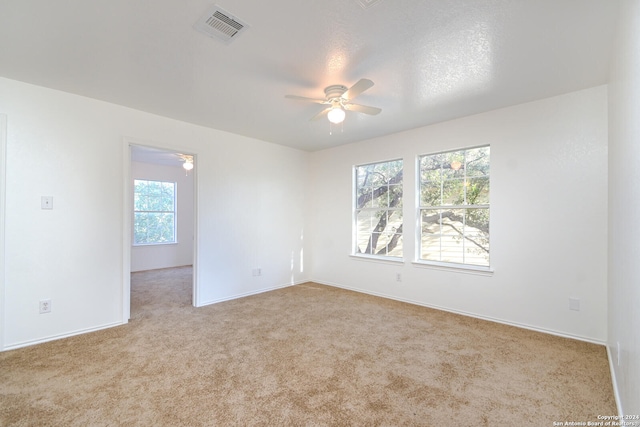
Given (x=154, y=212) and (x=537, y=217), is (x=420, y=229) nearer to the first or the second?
(x=537, y=217)

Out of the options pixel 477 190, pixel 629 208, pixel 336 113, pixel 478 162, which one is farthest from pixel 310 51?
pixel 477 190

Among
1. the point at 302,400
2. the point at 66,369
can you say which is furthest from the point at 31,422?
the point at 302,400

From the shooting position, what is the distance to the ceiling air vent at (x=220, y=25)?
1.77 metres

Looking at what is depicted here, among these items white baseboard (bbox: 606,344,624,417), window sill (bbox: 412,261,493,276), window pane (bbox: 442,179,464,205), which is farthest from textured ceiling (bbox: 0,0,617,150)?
white baseboard (bbox: 606,344,624,417)

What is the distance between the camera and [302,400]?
1.90m

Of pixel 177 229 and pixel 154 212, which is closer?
pixel 154 212

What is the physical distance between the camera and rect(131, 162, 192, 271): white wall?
645 cm

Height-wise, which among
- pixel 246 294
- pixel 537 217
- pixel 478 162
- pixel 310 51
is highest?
pixel 310 51

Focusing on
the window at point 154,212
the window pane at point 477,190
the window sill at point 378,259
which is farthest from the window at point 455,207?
the window at point 154,212

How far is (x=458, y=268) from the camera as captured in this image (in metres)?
3.63

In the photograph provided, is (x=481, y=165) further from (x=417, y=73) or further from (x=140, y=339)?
(x=140, y=339)

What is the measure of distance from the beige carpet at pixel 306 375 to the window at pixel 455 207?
35.1 inches

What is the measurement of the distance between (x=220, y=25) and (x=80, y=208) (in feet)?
8.39

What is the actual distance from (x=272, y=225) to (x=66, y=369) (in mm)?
3090
